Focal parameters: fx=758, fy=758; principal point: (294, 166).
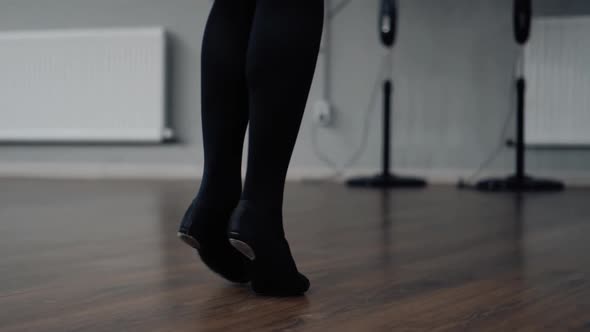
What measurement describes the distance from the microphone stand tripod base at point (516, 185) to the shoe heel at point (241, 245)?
2.26 metres

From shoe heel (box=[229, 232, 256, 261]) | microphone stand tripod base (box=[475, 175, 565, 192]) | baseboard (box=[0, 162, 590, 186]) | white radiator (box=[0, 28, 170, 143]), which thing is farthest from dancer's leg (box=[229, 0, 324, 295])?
white radiator (box=[0, 28, 170, 143])

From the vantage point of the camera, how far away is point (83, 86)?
3969 mm

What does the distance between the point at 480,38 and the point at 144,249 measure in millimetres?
2598

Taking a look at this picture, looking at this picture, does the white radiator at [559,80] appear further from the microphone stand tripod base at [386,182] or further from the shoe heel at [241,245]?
the shoe heel at [241,245]

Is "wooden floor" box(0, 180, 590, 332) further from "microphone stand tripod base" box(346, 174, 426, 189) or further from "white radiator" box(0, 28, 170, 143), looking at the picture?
"white radiator" box(0, 28, 170, 143)

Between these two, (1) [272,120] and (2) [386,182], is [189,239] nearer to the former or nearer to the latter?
(1) [272,120]

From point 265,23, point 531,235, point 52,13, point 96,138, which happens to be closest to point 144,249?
point 265,23

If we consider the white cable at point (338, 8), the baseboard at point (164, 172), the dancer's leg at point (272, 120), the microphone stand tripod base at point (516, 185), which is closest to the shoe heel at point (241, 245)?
the dancer's leg at point (272, 120)

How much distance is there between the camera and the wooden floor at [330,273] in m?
0.83

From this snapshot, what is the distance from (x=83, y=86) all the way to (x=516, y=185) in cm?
225

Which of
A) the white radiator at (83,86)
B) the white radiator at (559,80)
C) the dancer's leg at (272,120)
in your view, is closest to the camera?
the dancer's leg at (272,120)

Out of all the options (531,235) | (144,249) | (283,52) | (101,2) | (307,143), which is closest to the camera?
(283,52)

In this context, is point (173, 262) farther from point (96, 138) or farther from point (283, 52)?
point (96, 138)

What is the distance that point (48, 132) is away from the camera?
158 inches
